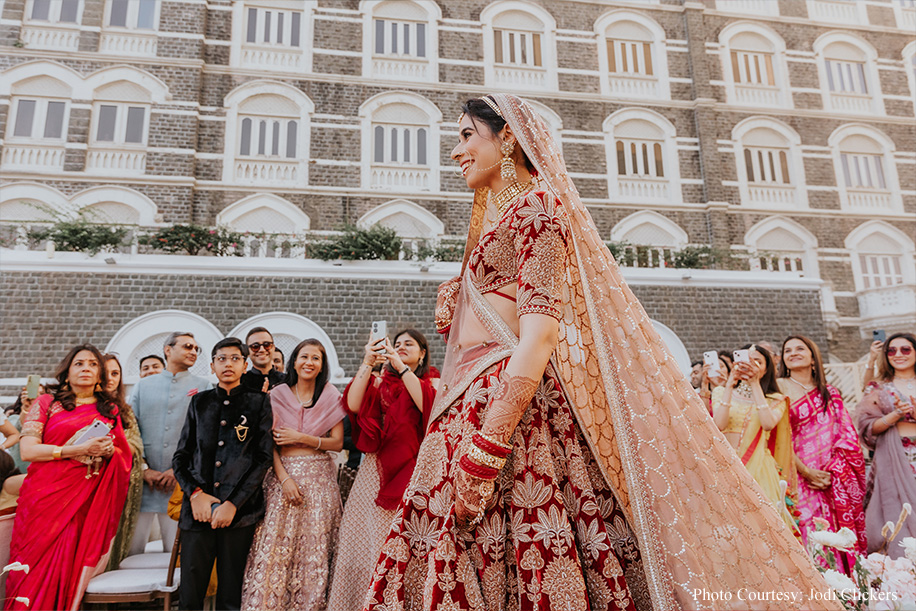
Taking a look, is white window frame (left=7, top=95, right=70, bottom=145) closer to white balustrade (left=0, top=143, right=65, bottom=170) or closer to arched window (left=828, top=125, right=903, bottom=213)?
white balustrade (left=0, top=143, right=65, bottom=170)

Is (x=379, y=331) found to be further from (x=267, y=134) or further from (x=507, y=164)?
(x=267, y=134)

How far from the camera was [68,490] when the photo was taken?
2988 mm

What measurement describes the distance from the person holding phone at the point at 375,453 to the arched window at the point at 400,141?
924 cm

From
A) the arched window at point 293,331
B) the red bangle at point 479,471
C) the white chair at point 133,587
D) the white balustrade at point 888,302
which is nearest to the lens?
the red bangle at point 479,471

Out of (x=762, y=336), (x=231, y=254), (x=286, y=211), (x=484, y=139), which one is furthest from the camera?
(x=286, y=211)

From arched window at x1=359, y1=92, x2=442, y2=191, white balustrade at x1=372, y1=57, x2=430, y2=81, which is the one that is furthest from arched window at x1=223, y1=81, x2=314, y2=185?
white balustrade at x1=372, y1=57, x2=430, y2=81

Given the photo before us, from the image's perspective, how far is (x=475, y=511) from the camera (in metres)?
1.25

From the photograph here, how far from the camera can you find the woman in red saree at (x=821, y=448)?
Answer: 3.53m

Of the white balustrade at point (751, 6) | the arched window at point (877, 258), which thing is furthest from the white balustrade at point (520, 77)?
the arched window at point (877, 258)

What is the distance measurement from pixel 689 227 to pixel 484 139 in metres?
12.3

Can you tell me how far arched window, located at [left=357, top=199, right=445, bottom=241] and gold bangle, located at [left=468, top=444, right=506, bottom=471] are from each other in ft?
35.2

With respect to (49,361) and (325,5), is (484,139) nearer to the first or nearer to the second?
(49,361)

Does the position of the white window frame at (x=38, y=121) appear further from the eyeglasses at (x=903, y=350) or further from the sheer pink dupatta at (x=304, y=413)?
the eyeglasses at (x=903, y=350)

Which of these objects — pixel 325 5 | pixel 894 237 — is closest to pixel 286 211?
pixel 325 5
